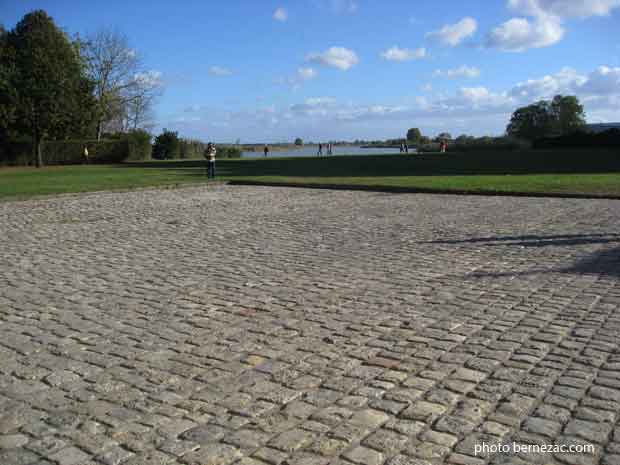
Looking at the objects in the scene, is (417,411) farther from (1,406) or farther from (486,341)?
(1,406)

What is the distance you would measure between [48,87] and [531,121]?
77.0m

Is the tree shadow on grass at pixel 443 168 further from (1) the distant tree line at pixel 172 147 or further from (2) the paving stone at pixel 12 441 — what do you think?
(2) the paving stone at pixel 12 441

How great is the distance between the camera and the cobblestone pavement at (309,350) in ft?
11.0

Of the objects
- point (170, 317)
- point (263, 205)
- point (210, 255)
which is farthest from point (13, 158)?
point (170, 317)

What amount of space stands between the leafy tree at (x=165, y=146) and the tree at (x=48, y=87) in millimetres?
16001

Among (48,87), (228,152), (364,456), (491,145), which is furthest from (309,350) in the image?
(491,145)

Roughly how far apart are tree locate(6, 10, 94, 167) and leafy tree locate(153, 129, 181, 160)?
16001mm

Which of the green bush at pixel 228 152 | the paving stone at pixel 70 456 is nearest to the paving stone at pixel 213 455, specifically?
the paving stone at pixel 70 456

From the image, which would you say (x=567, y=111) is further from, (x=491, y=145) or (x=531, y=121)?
(x=491, y=145)

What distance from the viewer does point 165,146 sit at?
195ft

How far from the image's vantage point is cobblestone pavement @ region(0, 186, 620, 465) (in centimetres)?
335

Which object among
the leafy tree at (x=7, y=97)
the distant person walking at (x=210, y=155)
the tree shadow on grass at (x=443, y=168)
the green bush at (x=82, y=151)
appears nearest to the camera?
the distant person walking at (x=210, y=155)

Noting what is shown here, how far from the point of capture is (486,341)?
4.92m

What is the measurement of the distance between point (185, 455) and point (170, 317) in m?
2.64
